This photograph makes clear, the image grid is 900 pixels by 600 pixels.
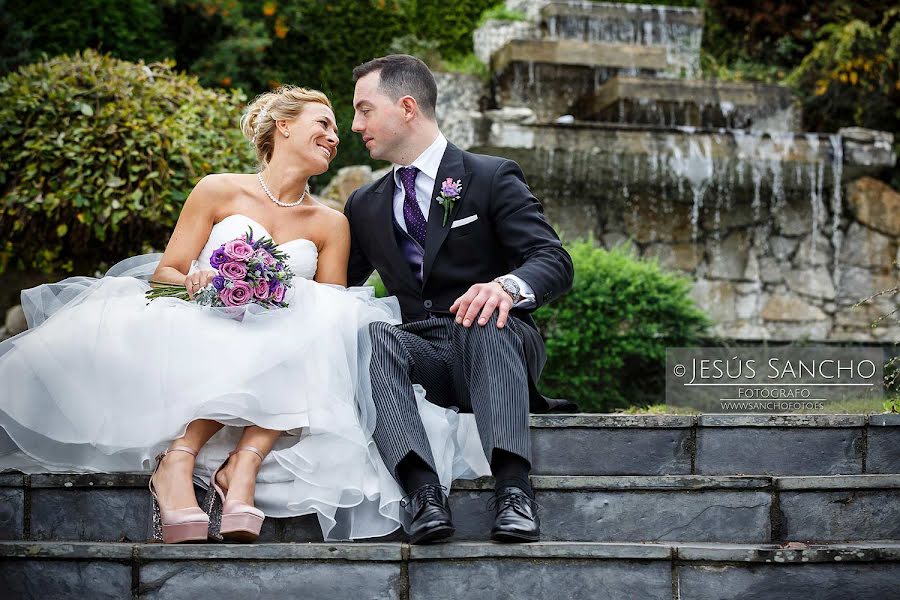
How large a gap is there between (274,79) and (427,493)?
897 cm

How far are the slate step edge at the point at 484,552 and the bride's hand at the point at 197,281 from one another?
2.93ft

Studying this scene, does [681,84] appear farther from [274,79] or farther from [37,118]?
[37,118]

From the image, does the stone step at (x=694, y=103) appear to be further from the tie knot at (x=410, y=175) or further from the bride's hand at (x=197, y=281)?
the bride's hand at (x=197, y=281)

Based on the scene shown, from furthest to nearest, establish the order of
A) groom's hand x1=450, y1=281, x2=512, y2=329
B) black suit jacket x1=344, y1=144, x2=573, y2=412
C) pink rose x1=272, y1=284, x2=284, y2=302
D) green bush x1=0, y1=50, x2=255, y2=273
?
green bush x1=0, y1=50, x2=255, y2=273
black suit jacket x1=344, y1=144, x2=573, y2=412
pink rose x1=272, y1=284, x2=284, y2=302
groom's hand x1=450, y1=281, x2=512, y2=329

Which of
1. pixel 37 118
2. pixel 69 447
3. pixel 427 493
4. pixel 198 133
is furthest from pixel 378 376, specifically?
pixel 37 118

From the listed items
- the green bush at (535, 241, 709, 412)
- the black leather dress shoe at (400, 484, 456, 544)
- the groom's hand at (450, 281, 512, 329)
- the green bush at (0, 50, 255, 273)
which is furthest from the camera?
the green bush at (535, 241, 709, 412)

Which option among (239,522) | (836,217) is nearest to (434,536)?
(239,522)

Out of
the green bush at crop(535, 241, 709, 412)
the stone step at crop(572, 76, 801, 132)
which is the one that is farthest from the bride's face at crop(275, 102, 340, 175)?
the stone step at crop(572, 76, 801, 132)

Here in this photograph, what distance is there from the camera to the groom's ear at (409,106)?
11.2 ft

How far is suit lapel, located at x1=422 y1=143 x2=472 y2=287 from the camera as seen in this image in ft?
10.6

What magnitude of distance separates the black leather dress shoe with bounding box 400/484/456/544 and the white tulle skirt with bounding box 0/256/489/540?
3.6 inches

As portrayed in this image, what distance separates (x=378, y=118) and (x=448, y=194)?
1.38ft

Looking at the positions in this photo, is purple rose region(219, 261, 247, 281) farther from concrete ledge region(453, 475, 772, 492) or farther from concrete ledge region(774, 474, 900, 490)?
concrete ledge region(774, 474, 900, 490)

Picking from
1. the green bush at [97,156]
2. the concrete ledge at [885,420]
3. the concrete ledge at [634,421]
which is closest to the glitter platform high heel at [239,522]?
the concrete ledge at [634,421]
